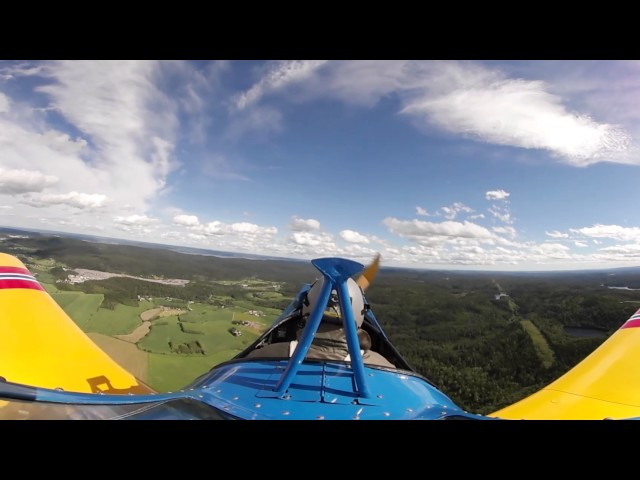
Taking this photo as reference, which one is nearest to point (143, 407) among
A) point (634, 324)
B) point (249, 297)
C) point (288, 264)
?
point (634, 324)

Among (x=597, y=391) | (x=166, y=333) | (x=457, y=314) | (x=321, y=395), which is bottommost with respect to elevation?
(x=457, y=314)

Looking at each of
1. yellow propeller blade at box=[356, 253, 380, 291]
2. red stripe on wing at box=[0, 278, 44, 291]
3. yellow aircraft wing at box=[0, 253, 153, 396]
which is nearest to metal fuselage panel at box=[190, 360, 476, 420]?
yellow aircraft wing at box=[0, 253, 153, 396]

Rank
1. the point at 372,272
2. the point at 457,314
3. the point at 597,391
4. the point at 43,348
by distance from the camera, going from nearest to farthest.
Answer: the point at 597,391 < the point at 43,348 < the point at 372,272 < the point at 457,314

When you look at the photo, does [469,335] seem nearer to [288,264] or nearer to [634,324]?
[288,264]

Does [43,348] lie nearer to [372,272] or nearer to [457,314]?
[372,272]

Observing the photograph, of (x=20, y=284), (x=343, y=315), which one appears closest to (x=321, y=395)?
(x=343, y=315)

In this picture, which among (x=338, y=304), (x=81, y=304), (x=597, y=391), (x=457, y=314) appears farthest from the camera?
(x=457, y=314)
